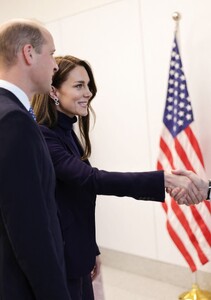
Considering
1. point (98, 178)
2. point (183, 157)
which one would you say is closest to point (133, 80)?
point (183, 157)

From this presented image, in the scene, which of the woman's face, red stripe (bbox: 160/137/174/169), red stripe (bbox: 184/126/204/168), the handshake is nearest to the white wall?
red stripe (bbox: 184/126/204/168)

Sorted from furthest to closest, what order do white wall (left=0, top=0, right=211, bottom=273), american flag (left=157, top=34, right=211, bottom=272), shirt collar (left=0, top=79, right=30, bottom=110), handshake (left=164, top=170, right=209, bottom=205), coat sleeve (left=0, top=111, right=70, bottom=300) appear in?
white wall (left=0, top=0, right=211, bottom=273)
american flag (left=157, top=34, right=211, bottom=272)
handshake (left=164, top=170, right=209, bottom=205)
shirt collar (left=0, top=79, right=30, bottom=110)
coat sleeve (left=0, top=111, right=70, bottom=300)

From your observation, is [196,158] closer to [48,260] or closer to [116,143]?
[116,143]

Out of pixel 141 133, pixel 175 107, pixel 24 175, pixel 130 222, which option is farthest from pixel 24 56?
pixel 130 222

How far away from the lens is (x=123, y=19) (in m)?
2.88

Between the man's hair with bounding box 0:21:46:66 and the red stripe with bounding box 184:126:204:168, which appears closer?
the man's hair with bounding box 0:21:46:66

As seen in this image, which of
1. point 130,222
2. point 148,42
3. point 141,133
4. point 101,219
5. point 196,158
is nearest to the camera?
point 196,158

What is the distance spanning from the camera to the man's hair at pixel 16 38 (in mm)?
1082

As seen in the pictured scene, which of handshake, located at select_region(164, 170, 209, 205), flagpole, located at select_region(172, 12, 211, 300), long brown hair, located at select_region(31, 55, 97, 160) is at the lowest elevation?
flagpole, located at select_region(172, 12, 211, 300)

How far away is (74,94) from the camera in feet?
5.47

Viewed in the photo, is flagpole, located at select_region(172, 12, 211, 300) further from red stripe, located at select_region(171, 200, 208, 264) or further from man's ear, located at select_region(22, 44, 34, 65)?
man's ear, located at select_region(22, 44, 34, 65)

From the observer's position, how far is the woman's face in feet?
5.42

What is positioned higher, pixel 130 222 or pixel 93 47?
pixel 93 47

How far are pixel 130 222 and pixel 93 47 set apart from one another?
153 cm
